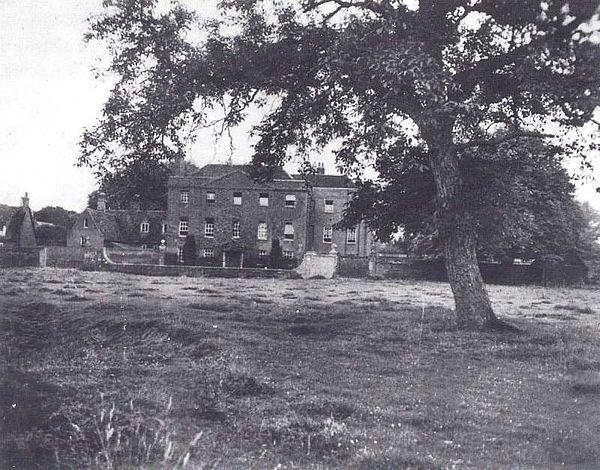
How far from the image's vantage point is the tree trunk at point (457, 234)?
1323cm

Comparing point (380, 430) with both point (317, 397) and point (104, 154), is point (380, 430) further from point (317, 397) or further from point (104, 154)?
point (104, 154)

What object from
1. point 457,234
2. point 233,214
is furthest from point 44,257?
point 457,234

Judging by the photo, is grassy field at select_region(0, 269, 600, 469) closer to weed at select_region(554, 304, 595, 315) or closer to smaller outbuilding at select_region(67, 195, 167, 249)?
weed at select_region(554, 304, 595, 315)

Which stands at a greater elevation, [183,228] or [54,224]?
[54,224]

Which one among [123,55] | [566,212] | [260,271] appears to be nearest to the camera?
[123,55]

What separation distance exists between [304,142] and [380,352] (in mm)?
8202

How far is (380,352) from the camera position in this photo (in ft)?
37.2

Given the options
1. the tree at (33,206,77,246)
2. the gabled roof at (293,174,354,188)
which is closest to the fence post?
the gabled roof at (293,174,354,188)

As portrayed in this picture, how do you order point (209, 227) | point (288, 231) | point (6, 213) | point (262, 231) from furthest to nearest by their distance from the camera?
point (6, 213)
point (209, 227)
point (262, 231)
point (288, 231)

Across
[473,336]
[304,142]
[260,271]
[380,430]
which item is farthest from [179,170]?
[380,430]

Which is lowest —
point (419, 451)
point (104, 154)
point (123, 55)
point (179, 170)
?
point (419, 451)

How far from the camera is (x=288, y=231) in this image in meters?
58.6

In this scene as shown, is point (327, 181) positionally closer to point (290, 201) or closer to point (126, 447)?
point (290, 201)

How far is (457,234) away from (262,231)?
46.1m
